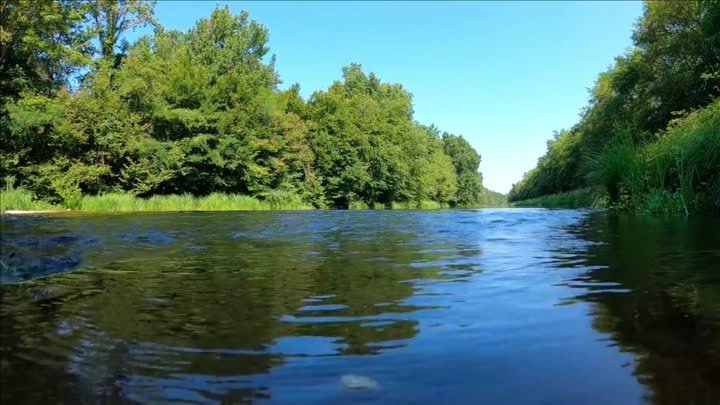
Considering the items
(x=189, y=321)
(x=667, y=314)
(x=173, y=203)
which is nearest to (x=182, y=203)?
(x=173, y=203)

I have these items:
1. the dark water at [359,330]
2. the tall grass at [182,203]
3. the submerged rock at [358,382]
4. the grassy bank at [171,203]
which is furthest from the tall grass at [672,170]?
the tall grass at [182,203]

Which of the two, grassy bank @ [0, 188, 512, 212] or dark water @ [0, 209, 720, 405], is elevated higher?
grassy bank @ [0, 188, 512, 212]

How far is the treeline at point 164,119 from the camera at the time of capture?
30.8 m

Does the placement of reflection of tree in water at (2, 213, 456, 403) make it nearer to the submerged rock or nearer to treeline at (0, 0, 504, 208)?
the submerged rock

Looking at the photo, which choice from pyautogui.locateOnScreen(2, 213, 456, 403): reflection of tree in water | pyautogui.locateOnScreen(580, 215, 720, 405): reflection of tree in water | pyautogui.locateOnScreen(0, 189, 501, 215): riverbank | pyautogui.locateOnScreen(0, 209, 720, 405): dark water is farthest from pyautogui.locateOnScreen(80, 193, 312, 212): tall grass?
pyautogui.locateOnScreen(580, 215, 720, 405): reflection of tree in water

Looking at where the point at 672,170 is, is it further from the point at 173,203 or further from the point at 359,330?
the point at 173,203

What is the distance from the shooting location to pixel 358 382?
9.66ft

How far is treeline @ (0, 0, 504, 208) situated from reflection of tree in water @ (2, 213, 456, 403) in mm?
20133

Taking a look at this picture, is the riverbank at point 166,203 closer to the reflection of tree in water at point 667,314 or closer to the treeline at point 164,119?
the treeline at point 164,119

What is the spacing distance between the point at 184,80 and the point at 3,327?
3952cm

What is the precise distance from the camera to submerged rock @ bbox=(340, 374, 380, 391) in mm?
2871

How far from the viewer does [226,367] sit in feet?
10.3

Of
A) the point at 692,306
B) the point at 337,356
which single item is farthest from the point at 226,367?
the point at 692,306

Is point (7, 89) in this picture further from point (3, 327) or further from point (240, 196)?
point (3, 327)
